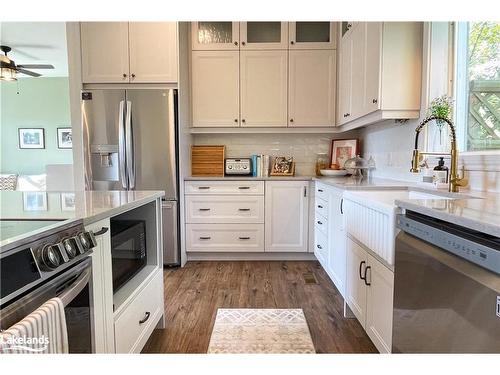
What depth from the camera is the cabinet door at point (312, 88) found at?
3299 mm

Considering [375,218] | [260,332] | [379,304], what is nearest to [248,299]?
[260,332]

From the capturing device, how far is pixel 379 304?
4.94 ft

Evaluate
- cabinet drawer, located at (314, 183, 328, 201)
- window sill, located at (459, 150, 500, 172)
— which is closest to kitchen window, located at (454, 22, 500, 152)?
window sill, located at (459, 150, 500, 172)

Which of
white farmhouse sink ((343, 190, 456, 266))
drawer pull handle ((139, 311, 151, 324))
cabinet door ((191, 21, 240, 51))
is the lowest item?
drawer pull handle ((139, 311, 151, 324))

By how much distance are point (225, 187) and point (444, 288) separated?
2.44 m

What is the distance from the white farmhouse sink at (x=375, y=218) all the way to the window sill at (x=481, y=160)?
0.89ft

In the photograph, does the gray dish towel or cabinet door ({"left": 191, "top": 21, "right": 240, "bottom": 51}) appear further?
cabinet door ({"left": 191, "top": 21, "right": 240, "bottom": 51})

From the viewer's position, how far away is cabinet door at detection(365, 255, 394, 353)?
1.39m

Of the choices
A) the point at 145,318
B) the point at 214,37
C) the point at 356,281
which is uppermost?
the point at 214,37

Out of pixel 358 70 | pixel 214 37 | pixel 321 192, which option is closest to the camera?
pixel 358 70

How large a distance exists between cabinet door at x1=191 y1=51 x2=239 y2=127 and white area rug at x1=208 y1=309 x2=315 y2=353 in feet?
6.64

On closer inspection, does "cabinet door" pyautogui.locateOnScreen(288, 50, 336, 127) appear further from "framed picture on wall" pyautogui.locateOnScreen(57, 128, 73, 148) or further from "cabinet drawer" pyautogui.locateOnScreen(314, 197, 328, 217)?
"framed picture on wall" pyautogui.locateOnScreen(57, 128, 73, 148)

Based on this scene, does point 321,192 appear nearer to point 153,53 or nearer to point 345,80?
point 345,80

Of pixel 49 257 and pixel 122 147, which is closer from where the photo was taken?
pixel 49 257
